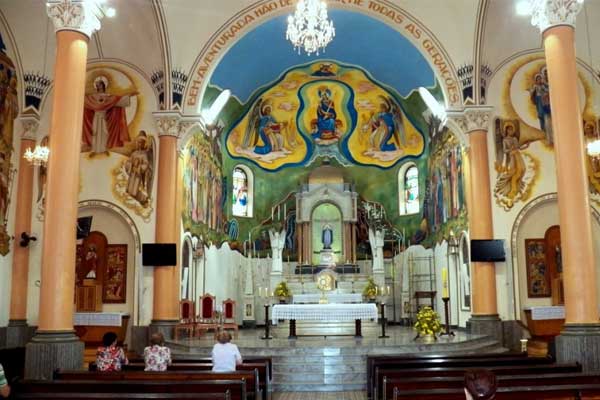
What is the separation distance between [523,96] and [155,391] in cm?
1203

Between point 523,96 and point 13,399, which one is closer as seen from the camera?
point 13,399

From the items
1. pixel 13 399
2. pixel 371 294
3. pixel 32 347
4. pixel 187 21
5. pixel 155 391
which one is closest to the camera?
pixel 13 399

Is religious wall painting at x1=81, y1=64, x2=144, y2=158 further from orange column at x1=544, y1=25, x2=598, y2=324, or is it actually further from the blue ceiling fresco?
orange column at x1=544, y1=25, x2=598, y2=324

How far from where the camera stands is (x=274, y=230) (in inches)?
822

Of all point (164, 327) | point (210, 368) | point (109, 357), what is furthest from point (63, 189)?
point (164, 327)

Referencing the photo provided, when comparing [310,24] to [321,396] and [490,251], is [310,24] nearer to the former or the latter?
[321,396]

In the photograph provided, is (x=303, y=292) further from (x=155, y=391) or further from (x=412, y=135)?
(x=155, y=391)

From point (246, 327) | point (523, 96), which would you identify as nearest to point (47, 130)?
point (246, 327)

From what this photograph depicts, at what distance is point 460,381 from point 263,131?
16.4 m

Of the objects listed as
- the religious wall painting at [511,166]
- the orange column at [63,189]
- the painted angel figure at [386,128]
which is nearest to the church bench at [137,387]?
the orange column at [63,189]

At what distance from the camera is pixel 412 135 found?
67.7ft

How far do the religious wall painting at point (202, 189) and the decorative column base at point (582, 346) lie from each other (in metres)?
9.30

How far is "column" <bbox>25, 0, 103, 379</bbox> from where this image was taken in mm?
8281

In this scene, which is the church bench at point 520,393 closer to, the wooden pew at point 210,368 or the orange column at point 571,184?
the wooden pew at point 210,368
